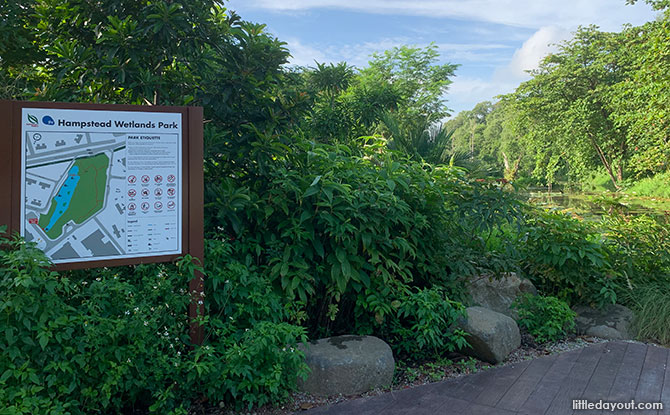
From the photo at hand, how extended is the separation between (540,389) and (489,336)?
0.57 metres

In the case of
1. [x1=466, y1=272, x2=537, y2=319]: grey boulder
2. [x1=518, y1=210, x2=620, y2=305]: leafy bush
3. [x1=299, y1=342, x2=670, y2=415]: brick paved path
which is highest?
[x1=518, y1=210, x2=620, y2=305]: leafy bush

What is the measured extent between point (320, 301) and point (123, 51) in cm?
252

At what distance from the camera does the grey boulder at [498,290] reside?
204 inches

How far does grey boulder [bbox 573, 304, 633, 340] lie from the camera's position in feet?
15.5

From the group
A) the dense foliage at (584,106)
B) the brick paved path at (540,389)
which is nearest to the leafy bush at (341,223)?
the brick paved path at (540,389)

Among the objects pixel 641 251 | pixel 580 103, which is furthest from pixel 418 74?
pixel 641 251

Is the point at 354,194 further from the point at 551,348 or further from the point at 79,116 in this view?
the point at 551,348

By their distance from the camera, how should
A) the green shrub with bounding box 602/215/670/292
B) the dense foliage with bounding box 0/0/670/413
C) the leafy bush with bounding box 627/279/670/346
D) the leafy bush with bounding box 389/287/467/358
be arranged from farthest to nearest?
the green shrub with bounding box 602/215/670/292, the leafy bush with bounding box 627/279/670/346, the leafy bush with bounding box 389/287/467/358, the dense foliage with bounding box 0/0/670/413

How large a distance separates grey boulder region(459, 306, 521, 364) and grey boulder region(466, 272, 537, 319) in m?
0.96

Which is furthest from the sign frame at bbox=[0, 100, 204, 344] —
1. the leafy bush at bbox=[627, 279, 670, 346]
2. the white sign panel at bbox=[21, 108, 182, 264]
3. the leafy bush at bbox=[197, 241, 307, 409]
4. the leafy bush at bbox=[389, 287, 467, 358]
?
the leafy bush at bbox=[627, 279, 670, 346]

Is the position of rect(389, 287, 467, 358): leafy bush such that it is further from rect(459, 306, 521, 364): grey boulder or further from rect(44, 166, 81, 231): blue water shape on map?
rect(44, 166, 81, 231): blue water shape on map

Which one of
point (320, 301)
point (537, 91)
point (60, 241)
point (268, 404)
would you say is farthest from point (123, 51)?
point (537, 91)

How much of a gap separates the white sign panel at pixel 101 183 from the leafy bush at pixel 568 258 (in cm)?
366

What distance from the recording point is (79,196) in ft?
9.79
